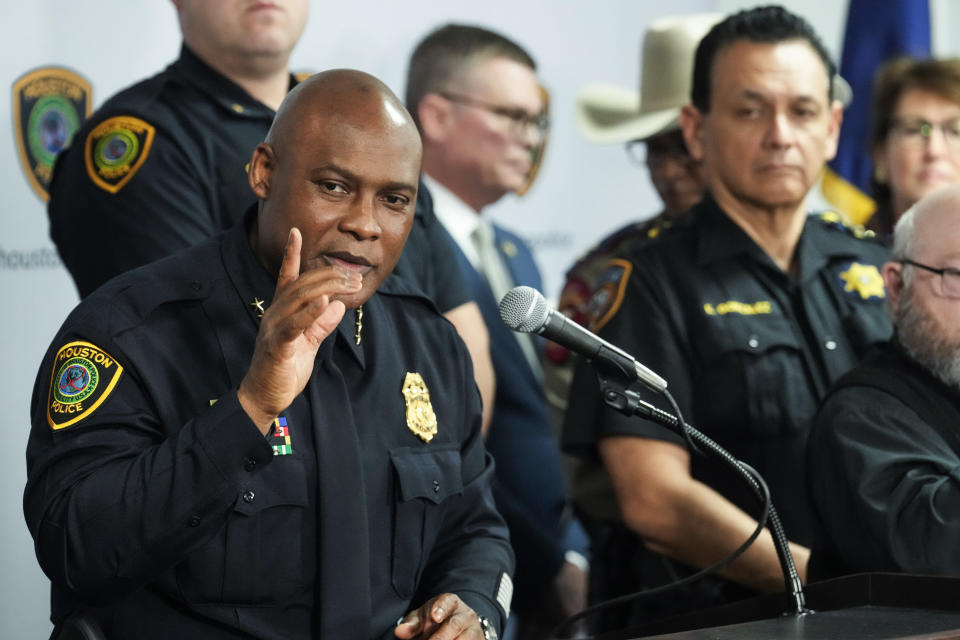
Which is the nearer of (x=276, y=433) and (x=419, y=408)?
(x=276, y=433)

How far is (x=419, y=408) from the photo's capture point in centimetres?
216

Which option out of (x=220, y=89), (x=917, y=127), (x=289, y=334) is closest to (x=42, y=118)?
(x=220, y=89)

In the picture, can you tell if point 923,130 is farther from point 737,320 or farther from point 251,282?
point 251,282

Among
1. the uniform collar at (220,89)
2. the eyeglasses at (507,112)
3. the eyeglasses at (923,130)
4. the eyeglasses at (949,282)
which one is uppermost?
the uniform collar at (220,89)

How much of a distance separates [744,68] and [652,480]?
3.23ft

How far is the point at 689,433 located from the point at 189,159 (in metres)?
1.14

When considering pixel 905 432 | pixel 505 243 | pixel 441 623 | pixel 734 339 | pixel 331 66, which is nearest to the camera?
pixel 441 623

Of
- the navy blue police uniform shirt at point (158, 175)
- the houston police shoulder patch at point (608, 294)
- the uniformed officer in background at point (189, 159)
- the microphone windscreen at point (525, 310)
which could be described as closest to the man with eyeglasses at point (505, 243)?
the houston police shoulder patch at point (608, 294)

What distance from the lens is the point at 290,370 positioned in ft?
5.85

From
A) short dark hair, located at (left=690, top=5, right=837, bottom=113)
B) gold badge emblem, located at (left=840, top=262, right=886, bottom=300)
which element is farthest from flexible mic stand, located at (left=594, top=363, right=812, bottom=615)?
short dark hair, located at (left=690, top=5, right=837, bottom=113)

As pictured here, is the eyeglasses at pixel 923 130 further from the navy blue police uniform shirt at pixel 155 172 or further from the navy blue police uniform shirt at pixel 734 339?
the navy blue police uniform shirt at pixel 155 172

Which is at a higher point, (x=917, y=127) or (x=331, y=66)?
(x=331, y=66)

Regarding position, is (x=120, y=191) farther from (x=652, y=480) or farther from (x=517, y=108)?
(x=517, y=108)

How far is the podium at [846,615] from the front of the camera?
1836mm
